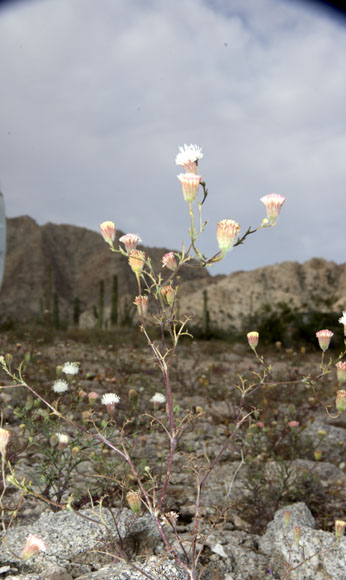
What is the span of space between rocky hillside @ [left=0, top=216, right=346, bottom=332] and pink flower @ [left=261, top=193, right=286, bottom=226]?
835 inches

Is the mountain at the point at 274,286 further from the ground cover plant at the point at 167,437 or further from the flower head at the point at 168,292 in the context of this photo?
the flower head at the point at 168,292

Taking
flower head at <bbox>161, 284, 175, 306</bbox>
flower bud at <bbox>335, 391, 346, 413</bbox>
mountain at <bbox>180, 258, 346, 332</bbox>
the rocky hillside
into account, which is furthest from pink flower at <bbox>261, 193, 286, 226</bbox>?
mountain at <bbox>180, 258, 346, 332</bbox>

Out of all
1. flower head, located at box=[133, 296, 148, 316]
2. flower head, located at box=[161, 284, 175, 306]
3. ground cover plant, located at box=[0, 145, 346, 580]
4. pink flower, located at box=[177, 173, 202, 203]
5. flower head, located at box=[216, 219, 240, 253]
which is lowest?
ground cover plant, located at box=[0, 145, 346, 580]

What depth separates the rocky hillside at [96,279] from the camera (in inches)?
1057

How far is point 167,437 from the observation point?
3592 millimetres

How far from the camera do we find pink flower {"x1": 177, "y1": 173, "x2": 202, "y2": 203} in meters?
1.41

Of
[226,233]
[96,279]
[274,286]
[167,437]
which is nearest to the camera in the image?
[226,233]

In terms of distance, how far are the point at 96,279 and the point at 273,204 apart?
37.8 metres

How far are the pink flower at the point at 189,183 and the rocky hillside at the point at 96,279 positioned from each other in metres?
21.3

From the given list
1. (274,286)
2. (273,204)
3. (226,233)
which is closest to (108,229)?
(226,233)

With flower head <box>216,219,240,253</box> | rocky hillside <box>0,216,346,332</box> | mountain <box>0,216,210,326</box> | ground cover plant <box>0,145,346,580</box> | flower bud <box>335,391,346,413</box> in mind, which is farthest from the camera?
mountain <box>0,216,210,326</box>

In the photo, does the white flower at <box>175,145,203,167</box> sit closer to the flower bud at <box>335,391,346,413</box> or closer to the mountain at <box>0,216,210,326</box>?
the flower bud at <box>335,391,346,413</box>

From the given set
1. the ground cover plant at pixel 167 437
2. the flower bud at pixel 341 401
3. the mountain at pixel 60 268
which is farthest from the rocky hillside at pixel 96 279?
the flower bud at pixel 341 401

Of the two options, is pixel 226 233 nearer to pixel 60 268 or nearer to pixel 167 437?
pixel 167 437
